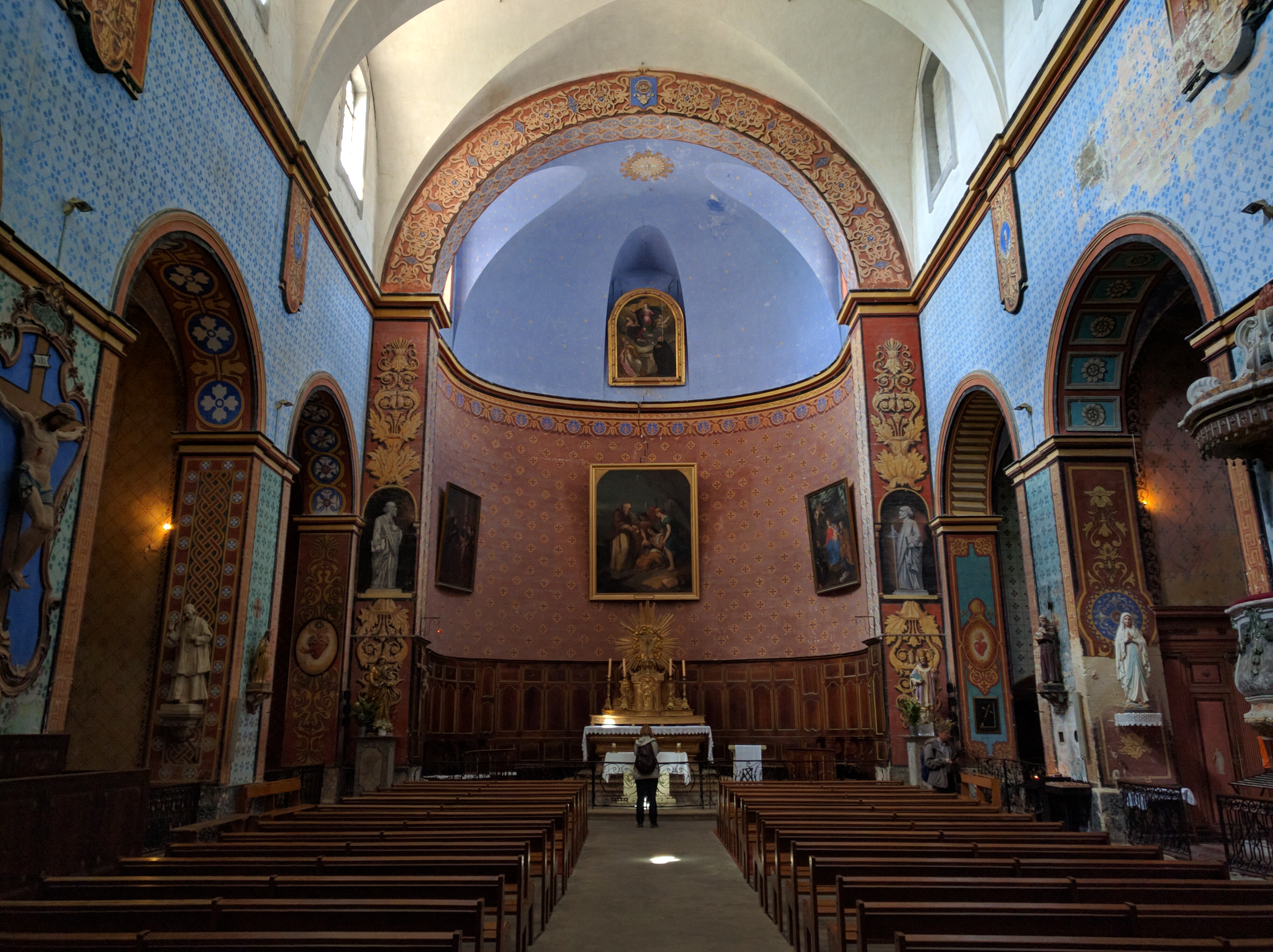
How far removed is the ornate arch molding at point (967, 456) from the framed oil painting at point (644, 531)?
7891 mm

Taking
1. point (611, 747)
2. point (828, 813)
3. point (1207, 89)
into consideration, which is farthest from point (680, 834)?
point (1207, 89)

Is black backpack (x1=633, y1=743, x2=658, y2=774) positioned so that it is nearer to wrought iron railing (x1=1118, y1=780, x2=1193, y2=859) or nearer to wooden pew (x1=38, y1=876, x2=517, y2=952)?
wrought iron railing (x1=1118, y1=780, x2=1193, y2=859)

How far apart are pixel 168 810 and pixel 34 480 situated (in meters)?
4.70

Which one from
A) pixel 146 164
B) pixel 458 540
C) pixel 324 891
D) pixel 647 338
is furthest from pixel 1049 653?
pixel 647 338

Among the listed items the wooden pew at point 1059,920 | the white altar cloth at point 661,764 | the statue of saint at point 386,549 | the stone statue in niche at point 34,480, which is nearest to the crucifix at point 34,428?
the stone statue in niche at point 34,480

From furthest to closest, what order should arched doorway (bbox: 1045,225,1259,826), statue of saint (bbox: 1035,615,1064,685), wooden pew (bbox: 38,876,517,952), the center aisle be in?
statue of saint (bbox: 1035,615,1064,685) → arched doorway (bbox: 1045,225,1259,826) → the center aisle → wooden pew (bbox: 38,876,517,952)

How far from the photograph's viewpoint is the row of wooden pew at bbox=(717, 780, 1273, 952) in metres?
3.98

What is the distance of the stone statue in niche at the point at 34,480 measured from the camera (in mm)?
6957

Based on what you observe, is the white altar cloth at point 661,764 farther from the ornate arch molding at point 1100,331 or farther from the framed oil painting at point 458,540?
the ornate arch molding at point 1100,331

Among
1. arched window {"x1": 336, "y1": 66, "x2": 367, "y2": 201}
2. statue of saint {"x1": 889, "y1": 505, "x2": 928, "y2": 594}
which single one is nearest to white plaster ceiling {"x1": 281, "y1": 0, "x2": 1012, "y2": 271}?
arched window {"x1": 336, "y1": 66, "x2": 367, "y2": 201}

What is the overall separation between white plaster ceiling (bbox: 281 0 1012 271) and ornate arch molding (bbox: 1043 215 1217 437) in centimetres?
684

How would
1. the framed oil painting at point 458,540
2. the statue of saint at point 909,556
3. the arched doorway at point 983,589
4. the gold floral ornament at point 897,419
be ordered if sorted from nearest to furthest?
the arched doorway at point 983,589
the statue of saint at point 909,556
the gold floral ornament at point 897,419
the framed oil painting at point 458,540

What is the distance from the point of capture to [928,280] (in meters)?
17.3

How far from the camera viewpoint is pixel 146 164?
918cm
